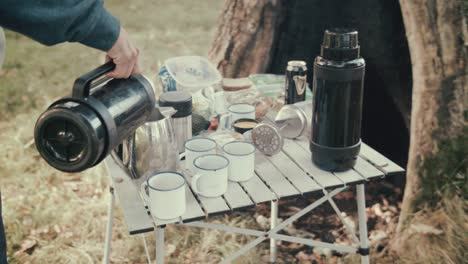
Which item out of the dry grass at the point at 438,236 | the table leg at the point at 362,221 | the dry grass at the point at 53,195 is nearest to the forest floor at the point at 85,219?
the dry grass at the point at 53,195

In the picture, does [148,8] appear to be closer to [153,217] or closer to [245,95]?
[245,95]

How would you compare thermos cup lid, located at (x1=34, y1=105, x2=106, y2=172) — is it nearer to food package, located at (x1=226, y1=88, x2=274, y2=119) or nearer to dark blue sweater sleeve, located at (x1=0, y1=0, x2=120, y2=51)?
dark blue sweater sleeve, located at (x1=0, y1=0, x2=120, y2=51)

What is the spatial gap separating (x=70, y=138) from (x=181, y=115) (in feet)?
2.17

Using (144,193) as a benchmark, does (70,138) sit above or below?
above

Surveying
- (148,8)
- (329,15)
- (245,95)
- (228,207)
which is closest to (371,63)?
(329,15)

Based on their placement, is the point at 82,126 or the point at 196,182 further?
the point at 196,182

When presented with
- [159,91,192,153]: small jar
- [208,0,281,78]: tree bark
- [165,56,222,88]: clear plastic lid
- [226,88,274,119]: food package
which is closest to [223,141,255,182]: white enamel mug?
[159,91,192,153]: small jar

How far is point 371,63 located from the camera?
3.11m

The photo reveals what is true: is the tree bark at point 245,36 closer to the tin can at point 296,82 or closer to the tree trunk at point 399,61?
the tree trunk at point 399,61

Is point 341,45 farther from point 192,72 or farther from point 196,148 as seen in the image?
point 192,72

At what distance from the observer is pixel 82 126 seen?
1.50 meters

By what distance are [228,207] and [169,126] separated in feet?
1.27

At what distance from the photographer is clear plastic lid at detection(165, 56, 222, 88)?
252cm

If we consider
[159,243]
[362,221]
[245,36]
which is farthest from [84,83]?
[245,36]
